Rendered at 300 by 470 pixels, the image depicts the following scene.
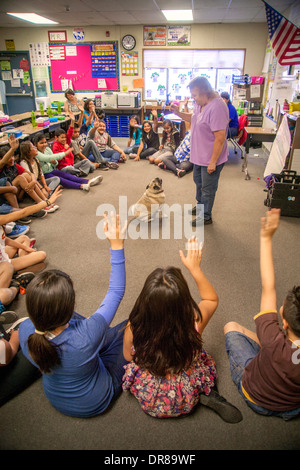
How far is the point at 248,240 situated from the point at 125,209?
58.5 inches

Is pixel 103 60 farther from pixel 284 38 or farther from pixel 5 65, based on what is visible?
pixel 284 38

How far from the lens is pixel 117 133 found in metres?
7.57

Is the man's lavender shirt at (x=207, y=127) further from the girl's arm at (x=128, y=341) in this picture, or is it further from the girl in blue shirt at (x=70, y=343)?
the girl's arm at (x=128, y=341)

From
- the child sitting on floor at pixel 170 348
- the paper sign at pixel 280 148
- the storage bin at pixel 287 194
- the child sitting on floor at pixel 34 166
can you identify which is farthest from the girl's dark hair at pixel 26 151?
the paper sign at pixel 280 148

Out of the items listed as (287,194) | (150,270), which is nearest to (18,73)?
(287,194)

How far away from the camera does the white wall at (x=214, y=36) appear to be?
22.4ft

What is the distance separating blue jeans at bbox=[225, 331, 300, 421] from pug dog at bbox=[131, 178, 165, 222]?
1.83 meters

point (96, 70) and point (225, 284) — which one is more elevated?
point (96, 70)

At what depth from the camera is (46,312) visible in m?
1.06

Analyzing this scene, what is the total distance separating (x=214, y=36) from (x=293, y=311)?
25.1 feet

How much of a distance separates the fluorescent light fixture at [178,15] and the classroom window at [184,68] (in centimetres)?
85

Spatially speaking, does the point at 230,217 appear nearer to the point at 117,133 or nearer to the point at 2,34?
Answer: the point at 117,133
